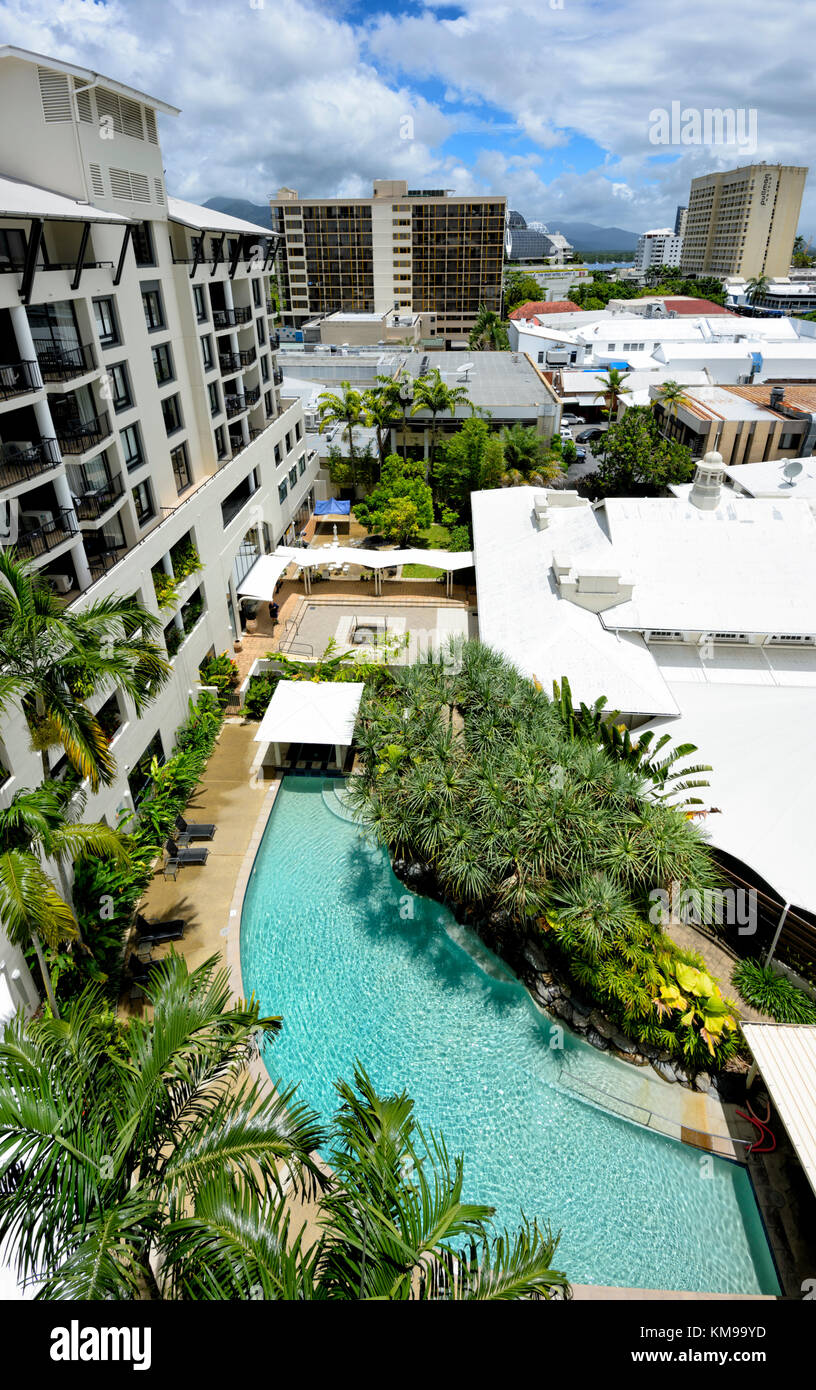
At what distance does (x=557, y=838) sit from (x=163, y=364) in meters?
22.0

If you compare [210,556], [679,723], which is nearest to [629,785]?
[679,723]

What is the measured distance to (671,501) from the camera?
30.2m

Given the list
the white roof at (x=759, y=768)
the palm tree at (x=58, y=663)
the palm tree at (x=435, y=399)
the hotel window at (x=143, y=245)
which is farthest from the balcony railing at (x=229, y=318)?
the white roof at (x=759, y=768)

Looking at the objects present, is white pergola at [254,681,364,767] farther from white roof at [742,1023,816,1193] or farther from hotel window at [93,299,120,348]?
white roof at [742,1023,816,1193]

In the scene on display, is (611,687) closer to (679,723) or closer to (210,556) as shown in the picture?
(679,723)

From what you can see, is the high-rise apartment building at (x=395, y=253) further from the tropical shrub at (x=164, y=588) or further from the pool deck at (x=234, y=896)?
the pool deck at (x=234, y=896)

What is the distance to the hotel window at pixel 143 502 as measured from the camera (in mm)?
25094

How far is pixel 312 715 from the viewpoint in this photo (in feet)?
79.2

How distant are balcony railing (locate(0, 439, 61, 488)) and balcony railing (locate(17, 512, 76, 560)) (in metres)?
1.43

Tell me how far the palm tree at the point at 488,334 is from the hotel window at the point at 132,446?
78.1m

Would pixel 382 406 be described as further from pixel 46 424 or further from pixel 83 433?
pixel 46 424

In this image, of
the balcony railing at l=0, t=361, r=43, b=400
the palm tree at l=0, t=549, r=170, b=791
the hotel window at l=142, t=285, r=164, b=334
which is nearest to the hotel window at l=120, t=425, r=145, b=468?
the hotel window at l=142, t=285, r=164, b=334

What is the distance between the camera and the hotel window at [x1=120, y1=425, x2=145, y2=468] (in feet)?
77.9
